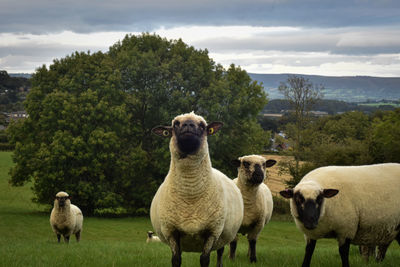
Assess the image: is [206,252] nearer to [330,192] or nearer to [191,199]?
[191,199]

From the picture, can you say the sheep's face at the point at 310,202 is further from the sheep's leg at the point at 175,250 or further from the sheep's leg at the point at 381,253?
the sheep's leg at the point at 381,253

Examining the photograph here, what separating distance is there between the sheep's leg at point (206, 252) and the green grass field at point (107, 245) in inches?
98.5

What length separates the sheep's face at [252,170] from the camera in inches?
448

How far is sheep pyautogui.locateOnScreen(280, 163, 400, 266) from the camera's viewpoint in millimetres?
8469

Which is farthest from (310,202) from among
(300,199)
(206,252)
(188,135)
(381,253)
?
(381,253)

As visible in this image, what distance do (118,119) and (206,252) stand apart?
30248 mm

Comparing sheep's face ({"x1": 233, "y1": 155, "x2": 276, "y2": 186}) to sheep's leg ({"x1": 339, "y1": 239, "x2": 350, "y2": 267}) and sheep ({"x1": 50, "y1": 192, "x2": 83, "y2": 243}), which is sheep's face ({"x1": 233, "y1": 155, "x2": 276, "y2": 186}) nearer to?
sheep's leg ({"x1": 339, "y1": 239, "x2": 350, "y2": 267})

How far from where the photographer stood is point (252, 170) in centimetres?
1148

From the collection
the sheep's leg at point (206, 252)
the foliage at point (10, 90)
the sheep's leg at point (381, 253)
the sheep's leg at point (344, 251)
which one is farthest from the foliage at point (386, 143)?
the foliage at point (10, 90)

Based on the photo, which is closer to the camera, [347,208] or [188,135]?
[188,135]

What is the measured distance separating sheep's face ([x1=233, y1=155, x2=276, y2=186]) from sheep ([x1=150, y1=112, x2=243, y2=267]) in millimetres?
3763

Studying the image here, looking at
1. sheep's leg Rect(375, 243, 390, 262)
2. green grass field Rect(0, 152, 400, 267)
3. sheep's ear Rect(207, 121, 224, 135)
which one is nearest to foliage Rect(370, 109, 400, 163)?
green grass field Rect(0, 152, 400, 267)

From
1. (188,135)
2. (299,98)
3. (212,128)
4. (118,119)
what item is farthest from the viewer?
(299,98)

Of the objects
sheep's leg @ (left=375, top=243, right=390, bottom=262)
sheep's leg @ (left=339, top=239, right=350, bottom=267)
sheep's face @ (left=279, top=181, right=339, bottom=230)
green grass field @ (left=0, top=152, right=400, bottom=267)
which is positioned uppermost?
sheep's face @ (left=279, top=181, right=339, bottom=230)
